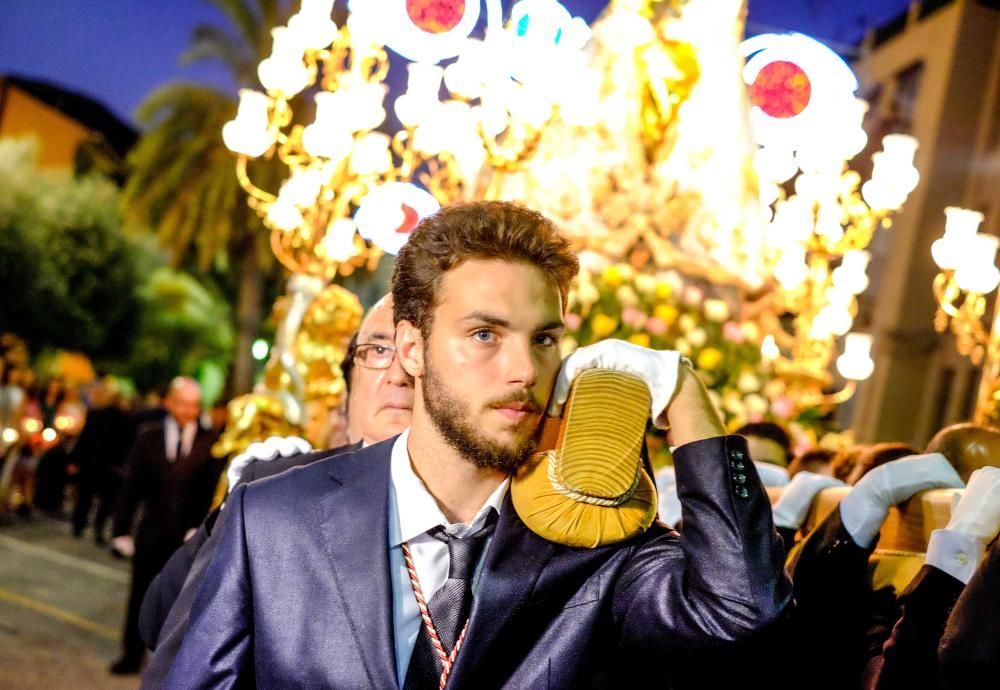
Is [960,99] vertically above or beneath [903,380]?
above

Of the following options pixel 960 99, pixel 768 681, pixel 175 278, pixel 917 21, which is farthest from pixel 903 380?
pixel 768 681

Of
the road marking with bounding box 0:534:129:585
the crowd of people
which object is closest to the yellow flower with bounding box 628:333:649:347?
the crowd of people

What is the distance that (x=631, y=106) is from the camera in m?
12.3

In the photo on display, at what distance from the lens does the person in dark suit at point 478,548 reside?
7.34 feet

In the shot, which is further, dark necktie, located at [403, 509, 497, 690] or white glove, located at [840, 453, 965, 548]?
white glove, located at [840, 453, 965, 548]

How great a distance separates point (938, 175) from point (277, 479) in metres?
29.3

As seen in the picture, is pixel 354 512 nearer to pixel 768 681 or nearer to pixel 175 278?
pixel 768 681

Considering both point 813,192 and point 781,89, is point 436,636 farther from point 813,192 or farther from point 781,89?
point 813,192

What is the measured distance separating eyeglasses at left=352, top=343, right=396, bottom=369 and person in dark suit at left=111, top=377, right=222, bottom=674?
15.9ft

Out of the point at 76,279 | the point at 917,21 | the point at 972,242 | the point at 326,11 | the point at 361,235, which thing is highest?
the point at 917,21

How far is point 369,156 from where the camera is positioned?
8.80 m

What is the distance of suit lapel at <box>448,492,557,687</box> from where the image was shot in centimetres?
225

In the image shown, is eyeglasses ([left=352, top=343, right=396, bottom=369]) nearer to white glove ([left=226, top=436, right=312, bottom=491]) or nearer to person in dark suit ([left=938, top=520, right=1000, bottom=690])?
white glove ([left=226, top=436, right=312, bottom=491])

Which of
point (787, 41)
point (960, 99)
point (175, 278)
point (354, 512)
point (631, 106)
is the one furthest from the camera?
point (175, 278)
